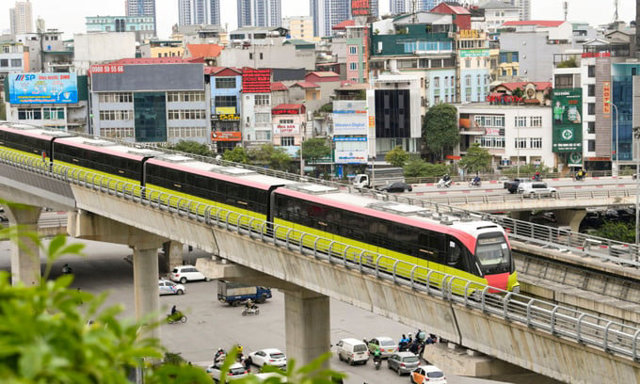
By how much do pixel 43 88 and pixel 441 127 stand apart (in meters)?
32.5

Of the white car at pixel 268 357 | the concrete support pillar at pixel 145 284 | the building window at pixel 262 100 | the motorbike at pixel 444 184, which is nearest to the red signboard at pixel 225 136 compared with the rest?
the building window at pixel 262 100

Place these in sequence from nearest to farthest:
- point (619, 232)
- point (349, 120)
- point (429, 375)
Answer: point (429, 375)
point (619, 232)
point (349, 120)

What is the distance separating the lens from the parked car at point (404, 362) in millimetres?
38188

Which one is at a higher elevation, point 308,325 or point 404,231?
point 404,231

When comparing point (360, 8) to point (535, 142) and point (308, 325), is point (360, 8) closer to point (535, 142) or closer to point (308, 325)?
point (535, 142)

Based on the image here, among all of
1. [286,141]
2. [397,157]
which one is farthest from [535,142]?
[286,141]

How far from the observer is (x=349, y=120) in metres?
89.4

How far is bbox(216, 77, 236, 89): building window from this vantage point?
93.1m

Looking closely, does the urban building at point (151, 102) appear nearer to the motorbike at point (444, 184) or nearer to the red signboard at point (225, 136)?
the red signboard at point (225, 136)

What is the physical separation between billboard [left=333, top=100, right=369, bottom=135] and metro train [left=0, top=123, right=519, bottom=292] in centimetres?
4198

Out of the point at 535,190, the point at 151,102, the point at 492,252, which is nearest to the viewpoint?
the point at 492,252

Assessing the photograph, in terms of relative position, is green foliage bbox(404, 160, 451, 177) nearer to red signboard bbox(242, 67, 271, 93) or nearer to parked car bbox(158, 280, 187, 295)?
red signboard bbox(242, 67, 271, 93)

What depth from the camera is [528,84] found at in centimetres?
9412

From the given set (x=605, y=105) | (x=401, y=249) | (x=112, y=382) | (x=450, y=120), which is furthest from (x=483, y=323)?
(x=450, y=120)
